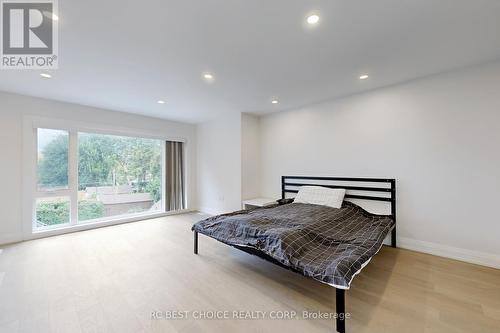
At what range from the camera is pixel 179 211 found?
5.53m

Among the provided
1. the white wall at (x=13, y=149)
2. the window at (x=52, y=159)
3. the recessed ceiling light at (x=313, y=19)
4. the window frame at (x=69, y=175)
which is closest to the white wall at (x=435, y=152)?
the recessed ceiling light at (x=313, y=19)

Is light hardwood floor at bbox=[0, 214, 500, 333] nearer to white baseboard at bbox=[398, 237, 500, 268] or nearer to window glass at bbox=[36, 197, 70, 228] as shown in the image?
white baseboard at bbox=[398, 237, 500, 268]

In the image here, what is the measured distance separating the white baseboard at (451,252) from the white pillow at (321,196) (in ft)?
3.36

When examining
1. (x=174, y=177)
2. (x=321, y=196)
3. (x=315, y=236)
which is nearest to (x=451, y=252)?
(x=321, y=196)

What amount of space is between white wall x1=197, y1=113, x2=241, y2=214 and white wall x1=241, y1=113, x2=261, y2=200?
0.31 ft

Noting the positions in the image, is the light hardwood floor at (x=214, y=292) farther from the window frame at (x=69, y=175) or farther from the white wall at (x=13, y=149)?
the window frame at (x=69, y=175)

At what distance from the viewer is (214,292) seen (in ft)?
6.79

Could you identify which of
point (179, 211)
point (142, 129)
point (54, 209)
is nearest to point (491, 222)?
point (179, 211)

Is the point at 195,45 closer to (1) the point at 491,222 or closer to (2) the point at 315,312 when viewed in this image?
(2) the point at 315,312

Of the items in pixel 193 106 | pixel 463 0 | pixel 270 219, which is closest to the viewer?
pixel 463 0

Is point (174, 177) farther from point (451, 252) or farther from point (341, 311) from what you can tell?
point (451, 252)

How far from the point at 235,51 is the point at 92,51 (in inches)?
60.4

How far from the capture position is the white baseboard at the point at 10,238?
3.31 metres

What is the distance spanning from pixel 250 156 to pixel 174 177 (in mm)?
2186
